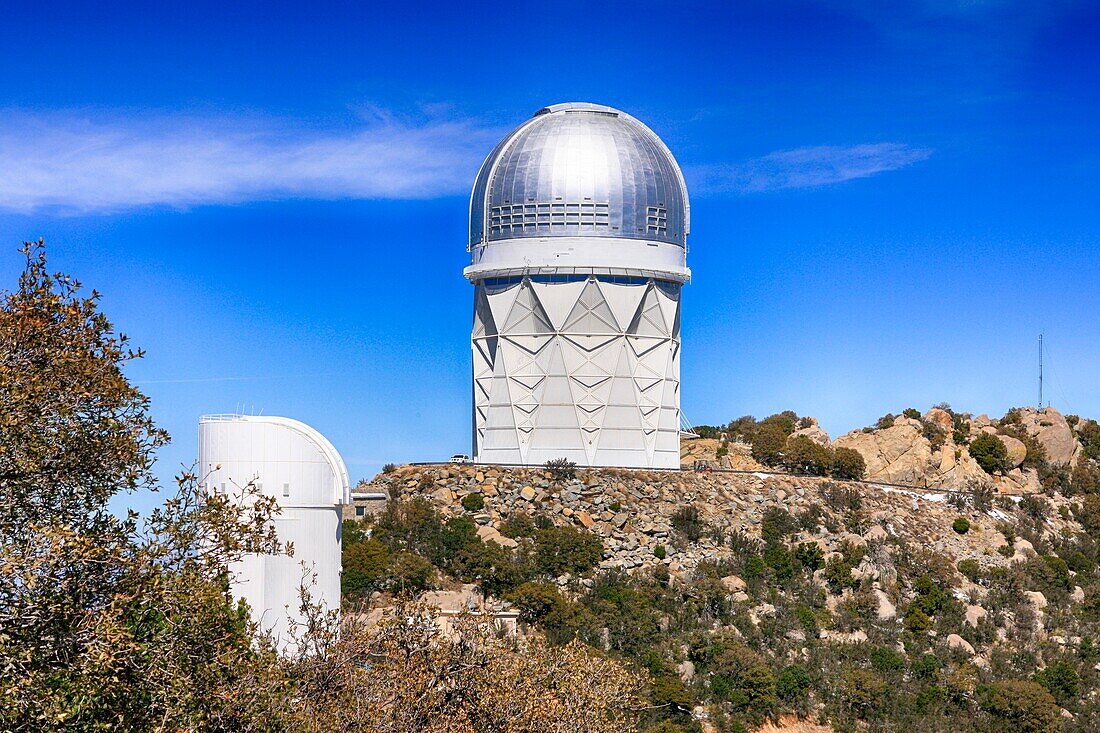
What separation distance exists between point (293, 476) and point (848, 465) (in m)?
31.5

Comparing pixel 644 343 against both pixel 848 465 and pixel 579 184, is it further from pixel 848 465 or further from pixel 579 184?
pixel 848 465

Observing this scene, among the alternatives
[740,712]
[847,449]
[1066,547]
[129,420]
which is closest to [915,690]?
[740,712]

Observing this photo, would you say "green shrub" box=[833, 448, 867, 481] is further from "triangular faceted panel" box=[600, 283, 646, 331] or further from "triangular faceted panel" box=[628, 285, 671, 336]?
"triangular faceted panel" box=[600, 283, 646, 331]

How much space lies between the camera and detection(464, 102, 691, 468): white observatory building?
53.8 meters

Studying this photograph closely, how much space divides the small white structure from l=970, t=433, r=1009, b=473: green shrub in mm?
36473

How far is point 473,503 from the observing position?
171 ft

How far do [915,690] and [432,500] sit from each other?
17.8 meters

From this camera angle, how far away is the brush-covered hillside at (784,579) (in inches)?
1694

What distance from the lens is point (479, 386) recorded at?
5625cm

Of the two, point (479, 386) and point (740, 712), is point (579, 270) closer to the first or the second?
point (479, 386)

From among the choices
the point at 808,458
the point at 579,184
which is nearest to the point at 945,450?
the point at 808,458

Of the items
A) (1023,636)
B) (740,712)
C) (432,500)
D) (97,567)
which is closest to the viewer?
(97,567)

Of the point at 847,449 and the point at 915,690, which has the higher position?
the point at 847,449

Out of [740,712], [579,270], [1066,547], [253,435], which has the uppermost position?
[579,270]
